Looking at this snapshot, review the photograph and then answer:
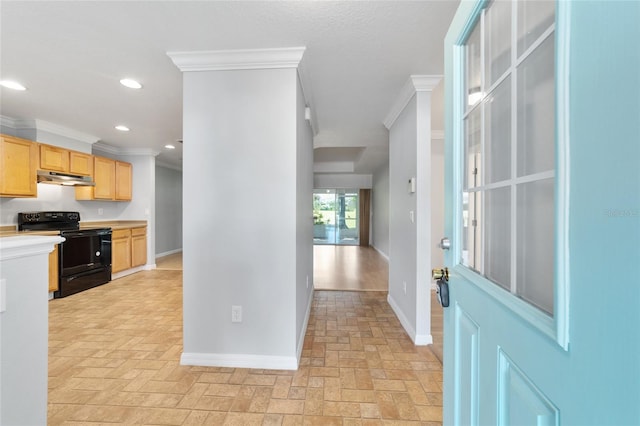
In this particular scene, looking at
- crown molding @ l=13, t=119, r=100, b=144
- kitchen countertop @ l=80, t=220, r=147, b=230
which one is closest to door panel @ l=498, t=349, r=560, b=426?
crown molding @ l=13, t=119, r=100, b=144

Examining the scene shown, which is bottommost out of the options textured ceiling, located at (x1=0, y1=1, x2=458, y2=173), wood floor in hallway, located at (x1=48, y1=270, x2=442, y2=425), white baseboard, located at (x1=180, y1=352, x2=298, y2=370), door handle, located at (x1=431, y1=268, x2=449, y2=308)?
wood floor in hallway, located at (x1=48, y1=270, x2=442, y2=425)

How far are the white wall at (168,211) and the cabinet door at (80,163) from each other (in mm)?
2316

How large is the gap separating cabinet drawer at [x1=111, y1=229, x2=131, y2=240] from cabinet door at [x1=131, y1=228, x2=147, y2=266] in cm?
13

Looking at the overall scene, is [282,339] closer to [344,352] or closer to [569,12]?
[344,352]

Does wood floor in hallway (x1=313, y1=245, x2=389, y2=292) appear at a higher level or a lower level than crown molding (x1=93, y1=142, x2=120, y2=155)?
lower

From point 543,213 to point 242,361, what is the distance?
2.09 metres

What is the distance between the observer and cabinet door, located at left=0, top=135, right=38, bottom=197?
10.1ft

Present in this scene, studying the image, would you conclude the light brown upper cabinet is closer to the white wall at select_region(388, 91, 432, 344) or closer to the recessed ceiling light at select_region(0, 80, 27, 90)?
the recessed ceiling light at select_region(0, 80, 27, 90)

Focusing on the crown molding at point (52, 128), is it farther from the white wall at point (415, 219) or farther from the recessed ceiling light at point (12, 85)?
the white wall at point (415, 219)

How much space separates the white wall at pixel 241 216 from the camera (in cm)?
196

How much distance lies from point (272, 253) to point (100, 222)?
4636mm

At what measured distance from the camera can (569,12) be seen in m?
0.43

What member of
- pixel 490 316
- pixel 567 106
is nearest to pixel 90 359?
pixel 490 316

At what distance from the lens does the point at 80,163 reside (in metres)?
4.06
